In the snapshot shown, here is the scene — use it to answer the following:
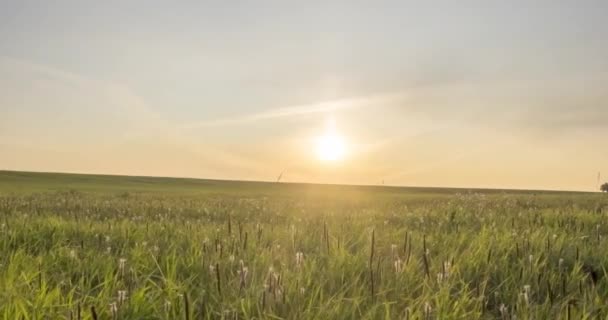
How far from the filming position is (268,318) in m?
2.70

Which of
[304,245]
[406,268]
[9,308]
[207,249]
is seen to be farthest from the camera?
[304,245]

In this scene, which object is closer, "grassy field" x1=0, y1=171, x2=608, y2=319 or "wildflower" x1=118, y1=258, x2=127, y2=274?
"grassy field" x1=0, y1=171, x2=608, y2=319

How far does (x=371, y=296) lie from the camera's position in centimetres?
313

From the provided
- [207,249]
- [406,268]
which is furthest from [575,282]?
[207,249]

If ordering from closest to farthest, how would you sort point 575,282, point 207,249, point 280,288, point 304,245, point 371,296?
point 280,288 → point 371,296 → point 575,282 → point 207,249 → point 304,245

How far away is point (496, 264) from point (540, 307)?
1157 millimetres

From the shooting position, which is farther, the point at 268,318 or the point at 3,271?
the point at 3,271

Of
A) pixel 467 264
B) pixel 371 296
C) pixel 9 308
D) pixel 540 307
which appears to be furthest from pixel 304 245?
pixel 9 308

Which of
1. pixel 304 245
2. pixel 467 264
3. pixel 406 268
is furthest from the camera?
pixel 304 245

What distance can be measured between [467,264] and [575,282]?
0.80 meters

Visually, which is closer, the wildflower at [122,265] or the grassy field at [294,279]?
the grassy field at [294,279]

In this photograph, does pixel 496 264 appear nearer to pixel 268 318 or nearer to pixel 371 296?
Result: pixel 371 296

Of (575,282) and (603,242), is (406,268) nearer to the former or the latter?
(575,282)

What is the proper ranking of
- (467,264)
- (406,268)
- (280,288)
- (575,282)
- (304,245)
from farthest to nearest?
(304,245)
(467,264)
(575,282)
(406,268)
(280,288)
